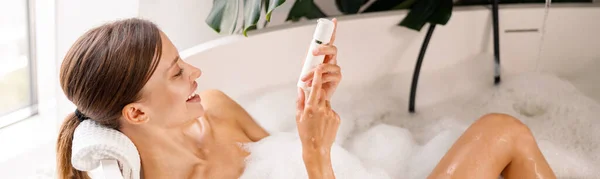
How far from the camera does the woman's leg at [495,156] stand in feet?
4.81

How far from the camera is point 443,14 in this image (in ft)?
6.07

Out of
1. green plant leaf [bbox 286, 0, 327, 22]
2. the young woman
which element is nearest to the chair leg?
green plant leaf [bbox 286, 0, 327, 22]

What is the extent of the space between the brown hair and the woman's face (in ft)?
0.06

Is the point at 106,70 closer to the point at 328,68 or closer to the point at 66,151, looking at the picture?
the point at 66,151

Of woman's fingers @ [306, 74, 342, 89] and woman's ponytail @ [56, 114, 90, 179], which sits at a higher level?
woman's fingers @ [306, 74, 342, 89]

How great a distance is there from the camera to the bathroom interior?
1.59 meters

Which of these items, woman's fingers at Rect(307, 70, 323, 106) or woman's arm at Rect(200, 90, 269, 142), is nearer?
woman's fingers at Rect(307, 70, 323, 106)

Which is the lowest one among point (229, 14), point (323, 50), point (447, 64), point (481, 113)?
point (481, 113)

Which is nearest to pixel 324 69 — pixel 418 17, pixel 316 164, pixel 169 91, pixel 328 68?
pixel 328 68

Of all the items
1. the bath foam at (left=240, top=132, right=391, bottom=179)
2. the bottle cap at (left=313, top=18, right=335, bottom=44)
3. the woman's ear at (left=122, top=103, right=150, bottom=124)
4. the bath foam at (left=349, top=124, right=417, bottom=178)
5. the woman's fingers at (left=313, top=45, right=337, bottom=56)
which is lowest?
the bath foam at (left=349, top=124, right=417, bottom=178)

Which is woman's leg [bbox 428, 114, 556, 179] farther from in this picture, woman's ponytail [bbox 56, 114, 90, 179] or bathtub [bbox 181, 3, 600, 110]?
woman's ponytail [bbox 56, 114, 90, 179]

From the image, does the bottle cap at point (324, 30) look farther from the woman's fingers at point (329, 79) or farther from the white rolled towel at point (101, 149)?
the white rolled towel at point (101, 149)

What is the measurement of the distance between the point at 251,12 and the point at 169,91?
0.39m

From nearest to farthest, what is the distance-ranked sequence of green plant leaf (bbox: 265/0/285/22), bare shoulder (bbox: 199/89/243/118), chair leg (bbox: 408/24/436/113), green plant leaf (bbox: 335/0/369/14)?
green plant leaf (bbox: 265/0/285/22) < bare shoulder (bbox: 199/89/243/118) < chair leg (bbox: 408/24/436/113) < green plant leaf (bbox: 335/0/369/14)
